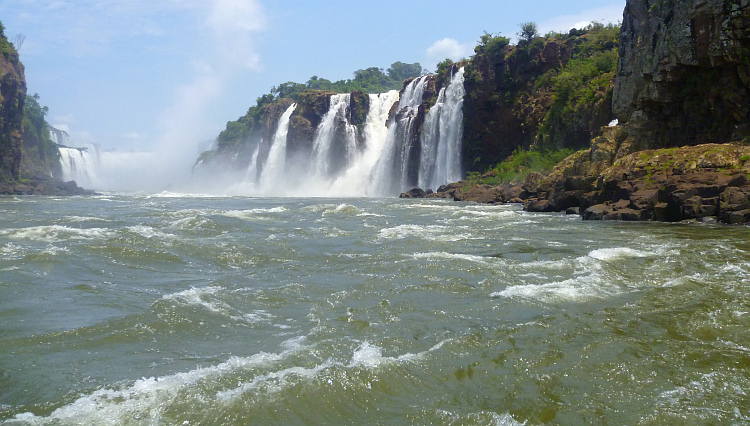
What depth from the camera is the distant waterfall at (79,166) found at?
85625 millimetres

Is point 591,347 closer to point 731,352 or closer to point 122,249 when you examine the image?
point 731,352

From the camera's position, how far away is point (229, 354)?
5898 millimetres

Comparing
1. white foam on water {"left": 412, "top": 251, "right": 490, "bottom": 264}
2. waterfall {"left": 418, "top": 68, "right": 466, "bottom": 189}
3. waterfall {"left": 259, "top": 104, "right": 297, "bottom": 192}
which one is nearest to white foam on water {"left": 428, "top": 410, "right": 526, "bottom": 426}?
white foam on water {"left": 412, "top": 251, "right": 490, "bottom": 264}

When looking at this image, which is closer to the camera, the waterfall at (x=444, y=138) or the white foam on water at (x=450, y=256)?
the white foam on water at (x=450, y=256)

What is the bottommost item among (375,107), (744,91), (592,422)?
(592,422)

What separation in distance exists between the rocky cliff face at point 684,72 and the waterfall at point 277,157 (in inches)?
1854

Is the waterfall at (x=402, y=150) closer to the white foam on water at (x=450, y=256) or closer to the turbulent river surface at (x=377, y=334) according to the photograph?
the turbulent river surface at (x=377, y=334)

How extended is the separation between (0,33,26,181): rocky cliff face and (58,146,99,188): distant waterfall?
25.2 meters

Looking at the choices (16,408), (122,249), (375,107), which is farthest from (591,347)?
(375,107)

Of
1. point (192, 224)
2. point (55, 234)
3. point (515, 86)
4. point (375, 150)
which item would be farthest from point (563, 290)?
point (375, 150)

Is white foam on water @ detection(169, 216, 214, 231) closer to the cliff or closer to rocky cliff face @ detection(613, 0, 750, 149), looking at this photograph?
the cliff

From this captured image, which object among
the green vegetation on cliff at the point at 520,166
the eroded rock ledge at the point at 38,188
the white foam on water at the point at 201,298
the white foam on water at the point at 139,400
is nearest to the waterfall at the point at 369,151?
the green vegetation on cliff at the point at 520,166

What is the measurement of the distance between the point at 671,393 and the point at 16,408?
5288mm

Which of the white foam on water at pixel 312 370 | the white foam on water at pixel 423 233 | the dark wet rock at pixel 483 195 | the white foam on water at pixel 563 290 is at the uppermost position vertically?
the dark wet rock at pixel 483 195
